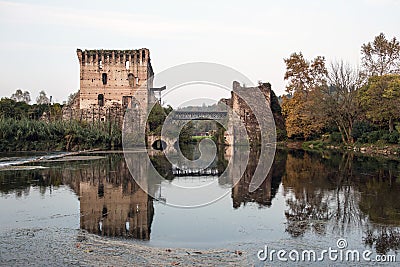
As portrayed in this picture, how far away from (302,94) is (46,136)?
25.0 meters

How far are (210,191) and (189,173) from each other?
5962mm

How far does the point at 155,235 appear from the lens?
8.12m

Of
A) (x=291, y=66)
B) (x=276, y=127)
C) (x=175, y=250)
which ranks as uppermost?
(x=291, y=66)

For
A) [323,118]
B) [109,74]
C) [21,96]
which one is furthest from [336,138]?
[21,96]

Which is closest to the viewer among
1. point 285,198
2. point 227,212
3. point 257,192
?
point 227,212

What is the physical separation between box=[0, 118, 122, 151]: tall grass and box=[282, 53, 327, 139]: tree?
18752 millimetres

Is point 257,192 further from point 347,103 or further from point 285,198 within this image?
point 347,103

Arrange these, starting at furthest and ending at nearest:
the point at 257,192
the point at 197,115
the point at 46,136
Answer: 1. the point at 197,115
2. the point at 46,136
3. the point at 257,192

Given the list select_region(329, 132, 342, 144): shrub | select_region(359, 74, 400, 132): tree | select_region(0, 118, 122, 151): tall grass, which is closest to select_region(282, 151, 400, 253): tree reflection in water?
select_region(359, 74, 400, 132): tree

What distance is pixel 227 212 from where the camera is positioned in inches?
415

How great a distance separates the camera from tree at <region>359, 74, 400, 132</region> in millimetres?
32188

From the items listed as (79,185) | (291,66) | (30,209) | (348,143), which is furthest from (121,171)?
(291,66)

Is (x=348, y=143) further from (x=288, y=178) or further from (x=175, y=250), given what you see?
(x=175, y=250)

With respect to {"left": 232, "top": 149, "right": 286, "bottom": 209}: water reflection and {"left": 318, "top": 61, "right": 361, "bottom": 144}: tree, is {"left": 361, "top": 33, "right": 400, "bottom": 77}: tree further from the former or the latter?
{"left": 232, "top": 149, "right": 286, "bottom": 209}: water reflection
